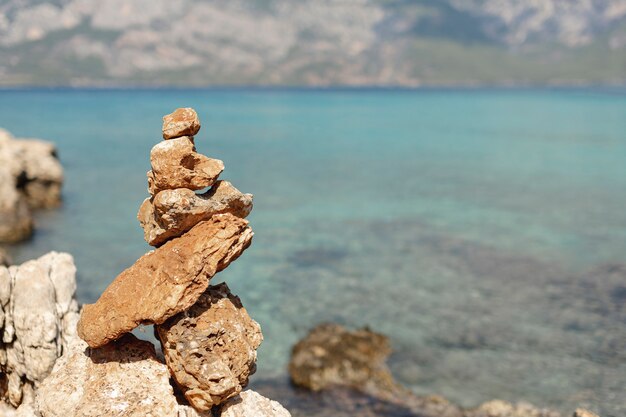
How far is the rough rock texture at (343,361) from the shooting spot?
20.0 m

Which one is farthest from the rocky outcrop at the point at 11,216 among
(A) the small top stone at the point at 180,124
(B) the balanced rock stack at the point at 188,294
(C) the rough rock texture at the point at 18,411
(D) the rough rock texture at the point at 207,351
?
(D) the rough rock texture at the point at 207,351

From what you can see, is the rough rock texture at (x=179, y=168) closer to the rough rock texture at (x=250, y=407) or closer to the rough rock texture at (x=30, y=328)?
the rough rock texture at (x=30, y=328)

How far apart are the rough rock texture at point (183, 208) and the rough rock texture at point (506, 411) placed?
11.2 m

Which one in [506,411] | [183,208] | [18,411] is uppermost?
[183,208]

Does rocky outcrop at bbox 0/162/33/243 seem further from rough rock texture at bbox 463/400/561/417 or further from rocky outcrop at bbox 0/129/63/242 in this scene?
rough rock texture at bbox 463/400/561/417

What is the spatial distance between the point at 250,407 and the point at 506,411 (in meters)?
10.3

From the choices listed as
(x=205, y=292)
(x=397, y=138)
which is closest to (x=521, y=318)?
(x=205, y=292)

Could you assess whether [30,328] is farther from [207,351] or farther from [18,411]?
[207,351]

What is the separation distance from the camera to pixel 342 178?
63.5m

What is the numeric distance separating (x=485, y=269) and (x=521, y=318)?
6596mm

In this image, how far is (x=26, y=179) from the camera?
45969mm

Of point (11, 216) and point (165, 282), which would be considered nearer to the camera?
point (165, 282)

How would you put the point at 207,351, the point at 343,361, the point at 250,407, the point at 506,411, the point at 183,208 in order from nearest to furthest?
1. the point at 207,351
2. the point at 183,208
3. the point at 250,407
4. the point at 506,411
5. the point at 343,361

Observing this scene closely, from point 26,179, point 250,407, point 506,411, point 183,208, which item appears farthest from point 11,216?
point 506,411
